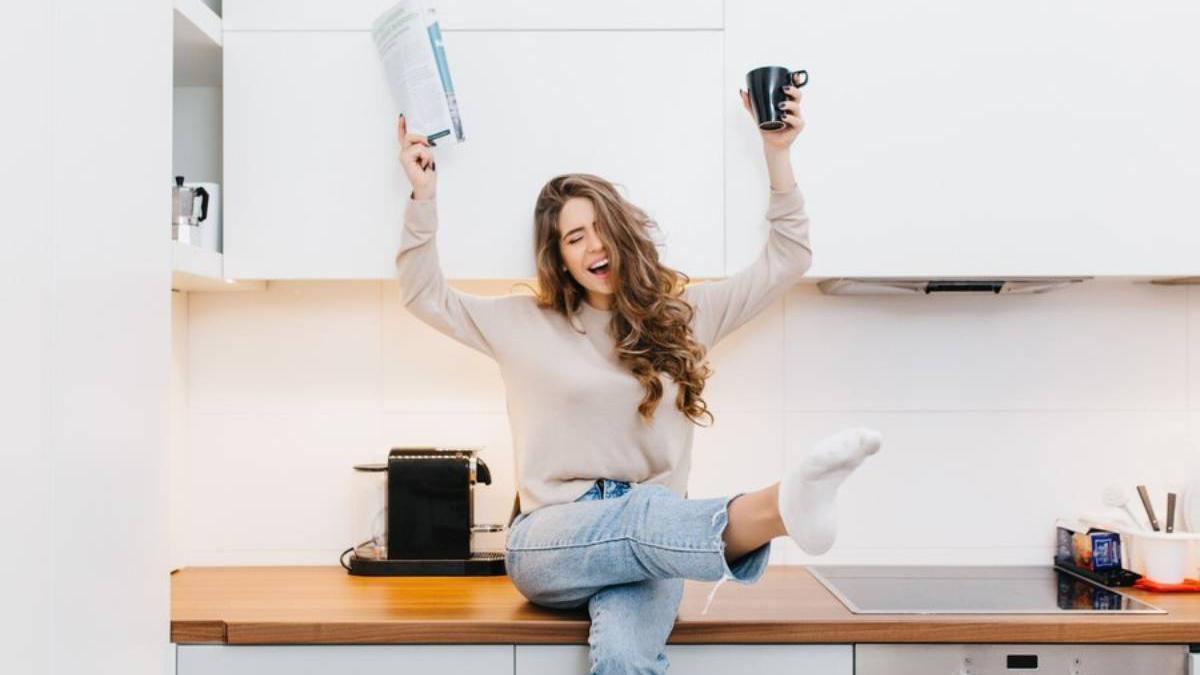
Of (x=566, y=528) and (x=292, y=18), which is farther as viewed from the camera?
(x=292, y=18)

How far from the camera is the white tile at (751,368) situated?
230cm

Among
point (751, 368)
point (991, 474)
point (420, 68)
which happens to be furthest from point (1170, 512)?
point (420, 68)

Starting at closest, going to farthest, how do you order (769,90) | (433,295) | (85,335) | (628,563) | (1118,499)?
(85,335) < (628,563) < (769,90) < (433,295) < (1118,499)

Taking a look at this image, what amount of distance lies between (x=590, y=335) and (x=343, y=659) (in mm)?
684

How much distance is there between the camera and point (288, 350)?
2.29 meters

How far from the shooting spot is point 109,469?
5.01ft

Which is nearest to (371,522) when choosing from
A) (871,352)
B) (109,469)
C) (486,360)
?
(486,360)

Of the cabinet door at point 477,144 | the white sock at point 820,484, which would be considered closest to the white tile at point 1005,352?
the cabinet door at point 477,144

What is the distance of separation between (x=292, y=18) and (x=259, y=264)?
44 cm

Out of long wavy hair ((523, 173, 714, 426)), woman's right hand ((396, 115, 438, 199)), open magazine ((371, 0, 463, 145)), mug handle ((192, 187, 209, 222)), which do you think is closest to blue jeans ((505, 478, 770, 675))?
long wavy hair ((523, 173, 714, 426))

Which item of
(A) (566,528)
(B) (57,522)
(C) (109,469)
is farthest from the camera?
(A) (566,528)

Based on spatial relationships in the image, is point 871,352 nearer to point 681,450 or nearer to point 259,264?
point 681,450

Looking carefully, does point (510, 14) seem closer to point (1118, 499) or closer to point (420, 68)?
point (420, 68)

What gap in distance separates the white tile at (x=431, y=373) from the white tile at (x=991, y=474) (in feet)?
2.53
